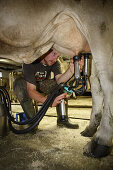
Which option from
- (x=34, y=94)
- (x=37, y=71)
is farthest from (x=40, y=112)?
(x=37, y=71)

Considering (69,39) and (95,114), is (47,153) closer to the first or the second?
(95,114)

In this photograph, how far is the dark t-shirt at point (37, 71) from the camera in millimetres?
1782

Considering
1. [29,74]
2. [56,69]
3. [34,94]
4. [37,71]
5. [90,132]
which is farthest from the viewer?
[56,69]

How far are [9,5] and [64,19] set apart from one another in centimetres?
46

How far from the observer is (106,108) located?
1117 millimetres

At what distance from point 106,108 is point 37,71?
48.7 inches

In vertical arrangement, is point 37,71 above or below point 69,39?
below

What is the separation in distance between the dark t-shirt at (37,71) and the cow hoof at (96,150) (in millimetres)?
1017

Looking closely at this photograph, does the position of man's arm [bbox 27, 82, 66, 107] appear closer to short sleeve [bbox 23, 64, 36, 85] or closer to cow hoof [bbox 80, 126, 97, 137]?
short sleeve [bbox 23, 64, 36, 85]

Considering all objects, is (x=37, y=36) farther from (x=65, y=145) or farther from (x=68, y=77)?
(x=65, y=145)

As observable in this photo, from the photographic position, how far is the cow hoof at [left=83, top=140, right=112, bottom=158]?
1045 mm

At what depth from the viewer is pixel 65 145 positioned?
1.31 m

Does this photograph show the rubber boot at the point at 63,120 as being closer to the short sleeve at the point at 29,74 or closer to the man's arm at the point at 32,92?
the man's arm at the point at 32,92

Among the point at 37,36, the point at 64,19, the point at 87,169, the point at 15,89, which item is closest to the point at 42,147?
the point at 87,169
